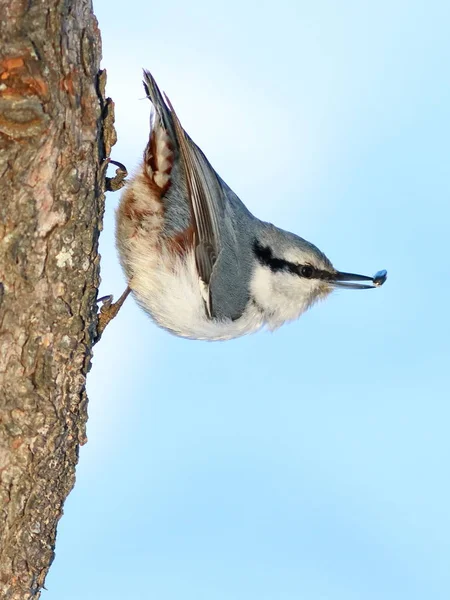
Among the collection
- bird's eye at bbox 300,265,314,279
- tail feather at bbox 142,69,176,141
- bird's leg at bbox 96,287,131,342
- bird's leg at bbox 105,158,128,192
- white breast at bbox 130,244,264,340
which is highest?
tail feather at bbox 142,69,176,141

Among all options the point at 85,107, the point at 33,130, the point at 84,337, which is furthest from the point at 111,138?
the point at 84,337

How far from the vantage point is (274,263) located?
3.54 meters

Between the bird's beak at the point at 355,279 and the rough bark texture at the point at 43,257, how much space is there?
1.74 meters

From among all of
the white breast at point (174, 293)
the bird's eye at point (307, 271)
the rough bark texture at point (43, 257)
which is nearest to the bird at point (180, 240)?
the white breast at point (174, 293)

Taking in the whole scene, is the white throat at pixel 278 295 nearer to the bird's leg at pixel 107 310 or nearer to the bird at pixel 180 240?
the bird at pixel 180 240

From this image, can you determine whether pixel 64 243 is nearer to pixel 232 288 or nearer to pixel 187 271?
pixel 187 271

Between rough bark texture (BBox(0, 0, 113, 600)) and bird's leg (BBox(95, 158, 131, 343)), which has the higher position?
bird's leg (BBox(95, 158, 131, 343))

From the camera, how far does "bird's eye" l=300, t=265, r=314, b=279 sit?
11.9 feet

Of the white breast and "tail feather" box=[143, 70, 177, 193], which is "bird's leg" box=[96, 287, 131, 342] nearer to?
the white breast

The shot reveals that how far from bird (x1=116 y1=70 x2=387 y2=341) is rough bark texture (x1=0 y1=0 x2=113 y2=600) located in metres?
0.85

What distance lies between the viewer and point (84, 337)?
87.7 inches

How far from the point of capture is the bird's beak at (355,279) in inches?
146

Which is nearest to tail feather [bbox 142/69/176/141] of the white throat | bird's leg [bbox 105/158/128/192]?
bird's leg [bbox 105/158/128/192]

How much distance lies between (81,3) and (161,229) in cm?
122
